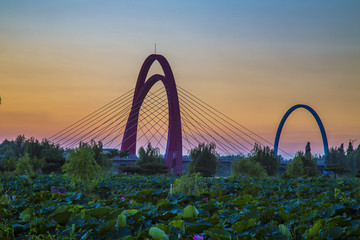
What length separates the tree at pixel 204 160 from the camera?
142 feet

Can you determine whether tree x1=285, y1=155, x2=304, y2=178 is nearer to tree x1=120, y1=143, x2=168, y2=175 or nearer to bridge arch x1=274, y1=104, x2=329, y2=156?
tree x1=120, y1=143, x2=168, y2=175

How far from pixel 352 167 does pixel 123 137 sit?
3925cm

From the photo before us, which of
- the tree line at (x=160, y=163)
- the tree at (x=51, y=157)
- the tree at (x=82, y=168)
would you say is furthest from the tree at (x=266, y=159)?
the tree at (x=82, y=168)

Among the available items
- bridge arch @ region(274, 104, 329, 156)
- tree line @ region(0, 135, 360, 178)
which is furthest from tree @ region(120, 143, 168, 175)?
bridge arch @ region(274, 104, 329, 156)

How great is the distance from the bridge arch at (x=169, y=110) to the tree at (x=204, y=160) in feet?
9.94

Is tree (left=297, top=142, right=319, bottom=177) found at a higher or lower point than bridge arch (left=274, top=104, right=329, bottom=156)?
lower

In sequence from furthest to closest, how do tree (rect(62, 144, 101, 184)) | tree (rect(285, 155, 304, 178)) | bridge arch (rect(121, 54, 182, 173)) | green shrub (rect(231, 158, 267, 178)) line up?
1. bridge arch (rect(121, 54, 182, 173))
2. tree (rect(285, 155, 304, 178))
3. green shrub (rect(231, 158, 267, 178))
4. tree (rect(62, 144, 101, 184))

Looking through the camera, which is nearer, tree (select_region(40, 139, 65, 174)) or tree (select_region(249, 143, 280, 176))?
tree (select_region(40, 139, 65, 174))

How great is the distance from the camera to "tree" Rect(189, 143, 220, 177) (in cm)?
4316

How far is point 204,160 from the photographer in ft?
144

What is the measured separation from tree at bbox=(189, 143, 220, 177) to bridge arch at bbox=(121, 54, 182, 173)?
9.94 feet

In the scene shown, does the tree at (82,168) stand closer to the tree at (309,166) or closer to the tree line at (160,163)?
the tree line at (160,163)

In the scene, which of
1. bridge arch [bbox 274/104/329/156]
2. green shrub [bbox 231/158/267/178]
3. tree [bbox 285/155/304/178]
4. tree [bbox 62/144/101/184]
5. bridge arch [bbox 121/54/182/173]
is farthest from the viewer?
bridge arch [bbox 274/104/329/156]

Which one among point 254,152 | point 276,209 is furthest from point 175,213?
point 254,152
